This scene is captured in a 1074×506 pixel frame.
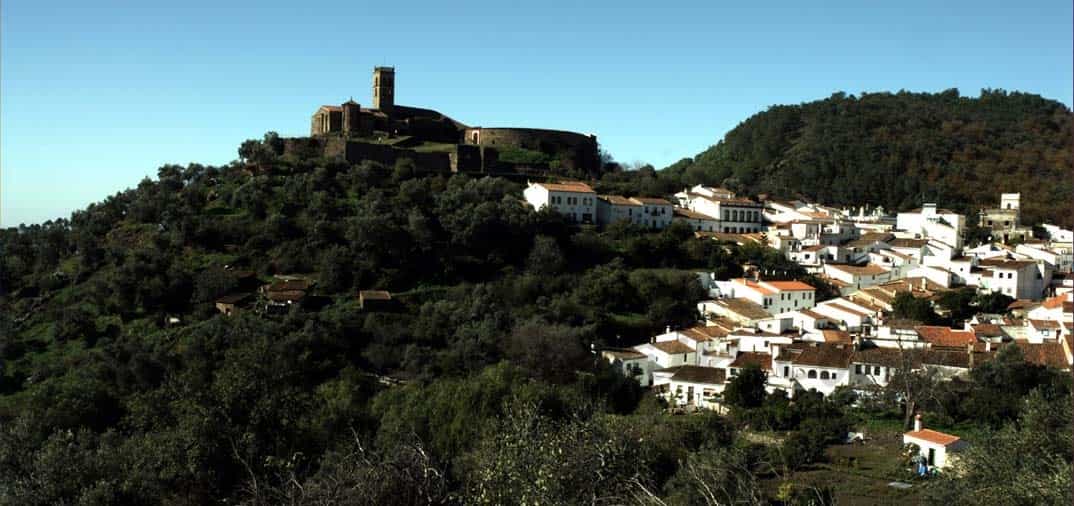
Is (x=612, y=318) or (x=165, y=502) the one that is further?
(x=612, y=318)

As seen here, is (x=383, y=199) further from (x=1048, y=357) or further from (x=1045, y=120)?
(x=1045, y=120)

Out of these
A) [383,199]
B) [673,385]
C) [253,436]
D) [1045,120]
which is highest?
[1045,120]

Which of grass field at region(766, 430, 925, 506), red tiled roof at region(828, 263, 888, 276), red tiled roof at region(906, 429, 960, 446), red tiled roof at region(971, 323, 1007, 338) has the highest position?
red tiled roof at region(828, 263, 888, 276)

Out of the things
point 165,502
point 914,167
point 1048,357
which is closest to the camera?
point 165,502

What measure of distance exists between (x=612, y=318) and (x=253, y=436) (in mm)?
20039

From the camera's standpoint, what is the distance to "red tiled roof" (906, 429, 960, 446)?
18.2 metres

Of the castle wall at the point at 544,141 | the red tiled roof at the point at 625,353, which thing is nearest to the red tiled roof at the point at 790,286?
the red tiled roof at the point at 625,353

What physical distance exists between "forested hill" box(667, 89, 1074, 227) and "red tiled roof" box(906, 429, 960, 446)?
3098 centimetres

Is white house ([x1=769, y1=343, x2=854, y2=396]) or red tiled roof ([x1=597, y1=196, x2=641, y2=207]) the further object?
red tiled roof ([x1=597, y1=196, x2=641, y2=207])

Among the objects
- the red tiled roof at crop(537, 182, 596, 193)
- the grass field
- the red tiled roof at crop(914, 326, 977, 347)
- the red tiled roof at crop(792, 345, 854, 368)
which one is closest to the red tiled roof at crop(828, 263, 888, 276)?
the red tiled roof at crop(914, 326, 977, 347)

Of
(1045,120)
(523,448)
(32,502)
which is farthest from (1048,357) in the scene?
(1045,120)

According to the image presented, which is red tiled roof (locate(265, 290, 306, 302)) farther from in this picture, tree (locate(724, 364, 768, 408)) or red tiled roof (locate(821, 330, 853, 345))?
red tiled roof (locate(821, 330, 853, 345))

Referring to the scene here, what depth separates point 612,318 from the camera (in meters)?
30.5

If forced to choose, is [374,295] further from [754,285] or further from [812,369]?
[812,369]
